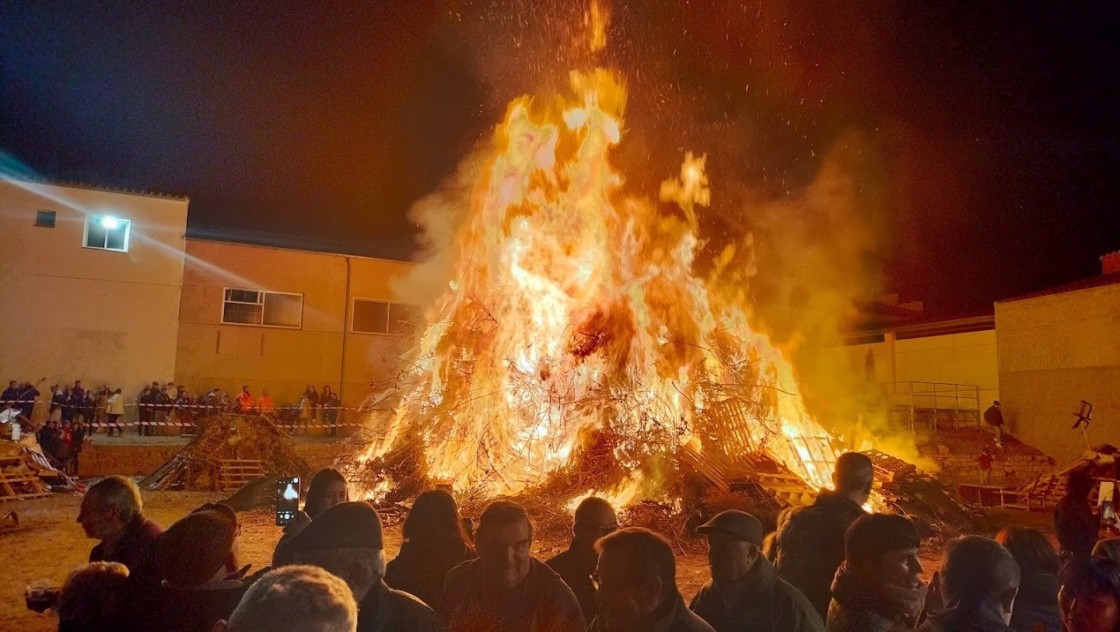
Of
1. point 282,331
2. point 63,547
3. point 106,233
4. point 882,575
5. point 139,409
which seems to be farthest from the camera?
point 282,331

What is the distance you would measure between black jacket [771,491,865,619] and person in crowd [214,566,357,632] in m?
2.91

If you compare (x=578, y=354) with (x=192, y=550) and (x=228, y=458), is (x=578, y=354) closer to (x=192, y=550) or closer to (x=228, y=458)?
(x=228, y=458)

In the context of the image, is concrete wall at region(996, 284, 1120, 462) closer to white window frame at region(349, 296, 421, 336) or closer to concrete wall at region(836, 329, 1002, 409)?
concrete wall at region(836, 329, 1002, 409)

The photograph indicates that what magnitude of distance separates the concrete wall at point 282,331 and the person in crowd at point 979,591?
22.6 meters

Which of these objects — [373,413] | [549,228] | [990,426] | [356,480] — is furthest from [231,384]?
[990,426]

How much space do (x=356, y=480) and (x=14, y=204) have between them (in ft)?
58.6

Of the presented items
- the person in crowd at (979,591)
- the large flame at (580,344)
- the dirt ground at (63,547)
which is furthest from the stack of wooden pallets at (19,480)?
the person in crowd at (979,591)

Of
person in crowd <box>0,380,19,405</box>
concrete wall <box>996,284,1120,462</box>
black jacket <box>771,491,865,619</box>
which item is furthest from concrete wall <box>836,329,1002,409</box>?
person in crowd <box>0,380,19,405</box>

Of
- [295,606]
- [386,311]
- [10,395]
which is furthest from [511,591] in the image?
[386,311]

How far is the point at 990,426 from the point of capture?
22.0m

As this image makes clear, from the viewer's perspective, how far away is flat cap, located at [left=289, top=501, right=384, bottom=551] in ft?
9.46

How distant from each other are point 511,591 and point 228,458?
44.9 ft

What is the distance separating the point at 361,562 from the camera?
2889 millimetres

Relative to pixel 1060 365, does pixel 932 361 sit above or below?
above
